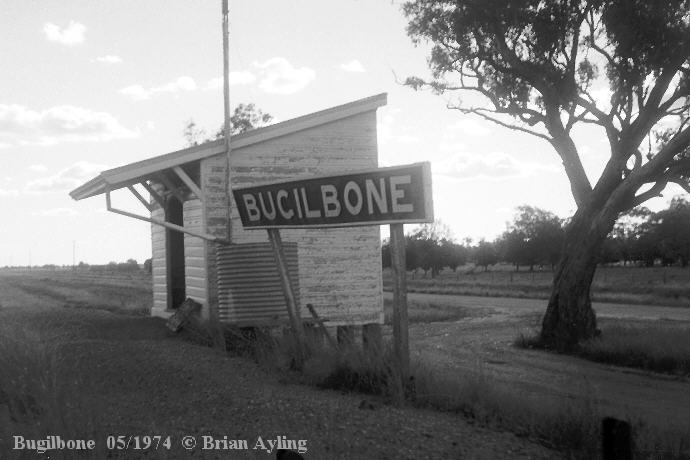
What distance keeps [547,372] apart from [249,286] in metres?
4.97

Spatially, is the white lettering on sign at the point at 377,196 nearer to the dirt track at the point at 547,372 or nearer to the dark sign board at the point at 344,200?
the dark sign board at the point at 344,200

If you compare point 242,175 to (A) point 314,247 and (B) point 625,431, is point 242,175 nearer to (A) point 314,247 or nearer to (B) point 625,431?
(A) point 314,247

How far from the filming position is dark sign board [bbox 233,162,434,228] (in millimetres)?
8961

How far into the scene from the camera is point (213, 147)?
49.5ft

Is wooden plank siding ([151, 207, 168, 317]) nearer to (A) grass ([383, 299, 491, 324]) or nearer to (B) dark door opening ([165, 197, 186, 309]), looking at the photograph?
(B) dark door opening ([165, 197, 186, 309])

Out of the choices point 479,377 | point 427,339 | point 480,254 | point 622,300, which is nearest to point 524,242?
point 480,254

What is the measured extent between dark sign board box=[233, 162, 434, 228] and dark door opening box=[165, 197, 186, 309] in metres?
6.47

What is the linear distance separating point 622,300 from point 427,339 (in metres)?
16.3

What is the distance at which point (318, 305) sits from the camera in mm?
15430

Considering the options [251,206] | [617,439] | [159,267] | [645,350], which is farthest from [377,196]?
[159,267]

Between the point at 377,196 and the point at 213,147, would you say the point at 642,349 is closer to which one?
the point at 377,196

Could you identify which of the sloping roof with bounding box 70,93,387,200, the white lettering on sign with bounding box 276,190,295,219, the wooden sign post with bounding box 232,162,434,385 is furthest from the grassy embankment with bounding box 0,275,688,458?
the sloping roof with bounding box 70,93,387,200

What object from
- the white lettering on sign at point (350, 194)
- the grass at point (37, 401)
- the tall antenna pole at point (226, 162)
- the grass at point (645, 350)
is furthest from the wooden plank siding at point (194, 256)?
the grass at point (645, 350)

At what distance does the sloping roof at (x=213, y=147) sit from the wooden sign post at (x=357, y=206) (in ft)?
11.8
